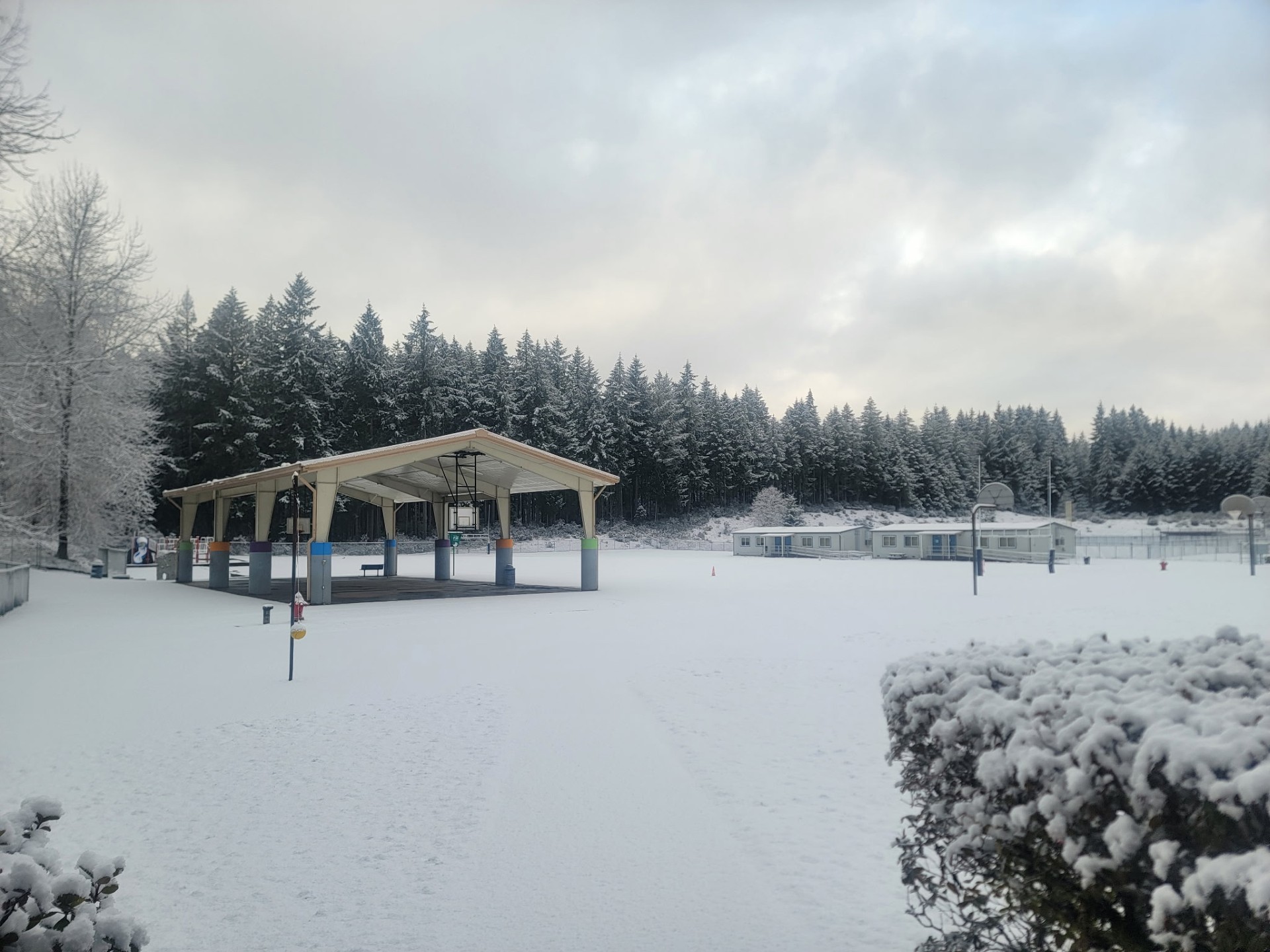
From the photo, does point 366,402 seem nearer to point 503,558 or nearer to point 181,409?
point 181,409

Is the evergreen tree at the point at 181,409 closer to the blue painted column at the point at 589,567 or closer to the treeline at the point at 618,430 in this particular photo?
the treeline at the point at 618,430

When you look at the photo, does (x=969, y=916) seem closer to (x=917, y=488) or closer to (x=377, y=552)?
(x=377, y=552)

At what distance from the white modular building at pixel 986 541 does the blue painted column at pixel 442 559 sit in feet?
100

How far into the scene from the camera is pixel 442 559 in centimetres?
3092

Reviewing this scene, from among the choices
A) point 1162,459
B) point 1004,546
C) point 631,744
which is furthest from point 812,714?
point 1004,546

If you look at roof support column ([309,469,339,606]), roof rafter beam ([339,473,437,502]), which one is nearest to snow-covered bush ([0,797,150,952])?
roof support column ([309,469,339,606])

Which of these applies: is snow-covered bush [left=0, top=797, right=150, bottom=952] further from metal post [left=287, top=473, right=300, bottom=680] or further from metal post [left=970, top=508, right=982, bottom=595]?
metal post [left=970, top=508, right=982, bottom=595]

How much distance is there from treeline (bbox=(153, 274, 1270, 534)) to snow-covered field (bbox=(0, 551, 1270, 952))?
27334mm

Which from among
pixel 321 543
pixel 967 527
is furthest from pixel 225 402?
pixel 967 527

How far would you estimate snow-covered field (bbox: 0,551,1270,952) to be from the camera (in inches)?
154

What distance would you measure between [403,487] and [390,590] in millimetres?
7939

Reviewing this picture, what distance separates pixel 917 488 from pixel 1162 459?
2166 inches

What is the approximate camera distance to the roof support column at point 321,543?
804 inches

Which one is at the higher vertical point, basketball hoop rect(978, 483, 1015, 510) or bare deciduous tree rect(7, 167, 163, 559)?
bare deciduous tree rect(7, 167, 163, 559)
